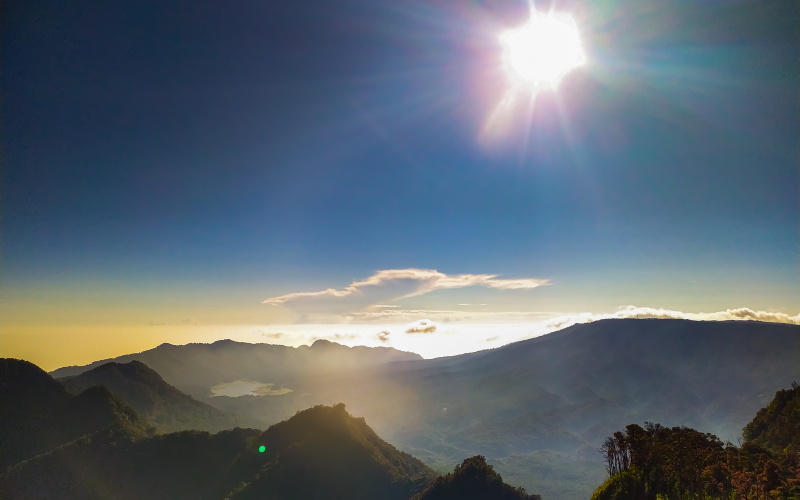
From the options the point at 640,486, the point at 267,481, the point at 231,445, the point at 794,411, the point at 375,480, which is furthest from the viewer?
the point at 231,445

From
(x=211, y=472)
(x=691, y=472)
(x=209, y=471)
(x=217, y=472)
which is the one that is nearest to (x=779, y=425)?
(x=691, y=472)

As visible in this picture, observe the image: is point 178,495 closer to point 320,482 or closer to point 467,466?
point 320,482

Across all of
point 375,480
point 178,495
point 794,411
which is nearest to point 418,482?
point 375,480

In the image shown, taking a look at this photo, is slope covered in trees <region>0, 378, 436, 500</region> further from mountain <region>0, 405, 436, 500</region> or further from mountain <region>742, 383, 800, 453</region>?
mountain <region>742, 383, 800, 453</region>

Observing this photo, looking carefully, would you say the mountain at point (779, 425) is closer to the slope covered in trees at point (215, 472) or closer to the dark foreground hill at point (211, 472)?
the slope covered in trees at point (215, 472)

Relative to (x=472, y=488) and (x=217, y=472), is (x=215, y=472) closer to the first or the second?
(x=217, y=472)

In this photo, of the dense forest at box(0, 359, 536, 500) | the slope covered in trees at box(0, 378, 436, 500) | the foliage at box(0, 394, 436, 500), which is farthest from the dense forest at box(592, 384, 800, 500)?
the slope covered in trees at box(0, 378, 436, 500)

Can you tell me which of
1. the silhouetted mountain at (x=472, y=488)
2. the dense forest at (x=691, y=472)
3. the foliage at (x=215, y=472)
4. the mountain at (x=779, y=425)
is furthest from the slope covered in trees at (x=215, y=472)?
the dense forest at (x=691, y=472)
